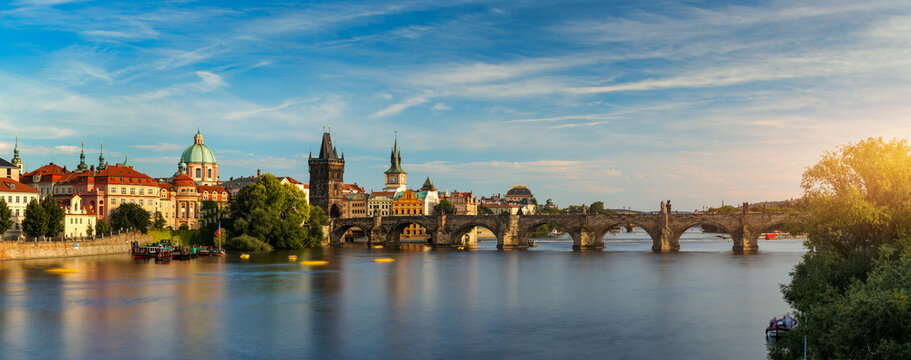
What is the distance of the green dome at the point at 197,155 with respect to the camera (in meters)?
152

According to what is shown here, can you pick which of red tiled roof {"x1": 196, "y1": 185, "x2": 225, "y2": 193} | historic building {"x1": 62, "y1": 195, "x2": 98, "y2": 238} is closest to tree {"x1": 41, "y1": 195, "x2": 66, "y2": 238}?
historic building {"x1": 62, "y1": 195, "x2": 98, "y2": 238}

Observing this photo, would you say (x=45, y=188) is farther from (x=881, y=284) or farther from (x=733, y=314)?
(x=881, y=284)

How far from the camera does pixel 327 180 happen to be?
162625 mm

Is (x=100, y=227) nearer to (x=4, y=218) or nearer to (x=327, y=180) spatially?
(x=4, y=218)

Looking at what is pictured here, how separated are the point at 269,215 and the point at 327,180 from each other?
60.1m

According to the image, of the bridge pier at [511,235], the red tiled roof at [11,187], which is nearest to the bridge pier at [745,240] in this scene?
the bridge pier at [511,235]

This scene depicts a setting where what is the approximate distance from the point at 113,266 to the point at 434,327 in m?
44.7

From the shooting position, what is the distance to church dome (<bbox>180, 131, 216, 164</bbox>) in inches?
5989

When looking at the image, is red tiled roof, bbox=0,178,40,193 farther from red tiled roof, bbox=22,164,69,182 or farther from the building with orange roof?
red tiled roof, bbox=22,164,69,182

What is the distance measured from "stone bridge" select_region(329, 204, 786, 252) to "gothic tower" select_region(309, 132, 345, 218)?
825 inches

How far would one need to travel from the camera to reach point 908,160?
3256 cm

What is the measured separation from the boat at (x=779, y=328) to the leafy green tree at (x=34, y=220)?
72413 mm

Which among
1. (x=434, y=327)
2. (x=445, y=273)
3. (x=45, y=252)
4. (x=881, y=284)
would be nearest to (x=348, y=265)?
(x=445, y=273)

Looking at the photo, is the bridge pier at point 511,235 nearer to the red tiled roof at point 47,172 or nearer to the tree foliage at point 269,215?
the tree foliage at point 269,215
